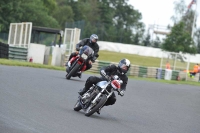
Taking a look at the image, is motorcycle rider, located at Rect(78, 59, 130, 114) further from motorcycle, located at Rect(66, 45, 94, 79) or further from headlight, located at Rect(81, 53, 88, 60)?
headlight, located at Rect(81, 53, 88, 60)

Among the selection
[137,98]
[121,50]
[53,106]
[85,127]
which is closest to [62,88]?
[137,98]

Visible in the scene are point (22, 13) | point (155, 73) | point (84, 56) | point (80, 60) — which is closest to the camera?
point (84, 56)

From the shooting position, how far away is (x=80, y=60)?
19.5m

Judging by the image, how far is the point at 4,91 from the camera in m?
13.4

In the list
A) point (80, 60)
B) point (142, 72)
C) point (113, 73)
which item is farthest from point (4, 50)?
point (113, 73)

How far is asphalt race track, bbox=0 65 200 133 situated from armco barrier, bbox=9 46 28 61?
13.1 metres

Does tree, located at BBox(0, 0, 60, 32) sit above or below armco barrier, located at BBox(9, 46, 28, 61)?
above

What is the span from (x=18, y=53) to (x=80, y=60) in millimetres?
13668

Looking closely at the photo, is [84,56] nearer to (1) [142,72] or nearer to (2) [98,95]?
(2) [98,95]

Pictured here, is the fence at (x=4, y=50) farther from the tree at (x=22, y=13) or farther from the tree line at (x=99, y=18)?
the tree at (x=22, y=13)

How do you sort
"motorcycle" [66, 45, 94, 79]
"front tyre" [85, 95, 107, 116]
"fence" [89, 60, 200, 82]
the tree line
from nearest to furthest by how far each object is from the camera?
"front tyre" [85, 95, 107, 116], "motorcycle" [66, 45, 94, 79], "fence" [89, 60, 200, 82], the tree line

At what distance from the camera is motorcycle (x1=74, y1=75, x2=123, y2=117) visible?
11992 millimetres

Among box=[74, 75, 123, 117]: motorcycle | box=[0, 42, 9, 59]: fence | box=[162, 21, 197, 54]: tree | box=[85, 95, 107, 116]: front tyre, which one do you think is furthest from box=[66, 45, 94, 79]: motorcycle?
box=[162, 21, 197, 54]: tree

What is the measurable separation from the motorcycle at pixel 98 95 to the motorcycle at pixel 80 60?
248 inches
